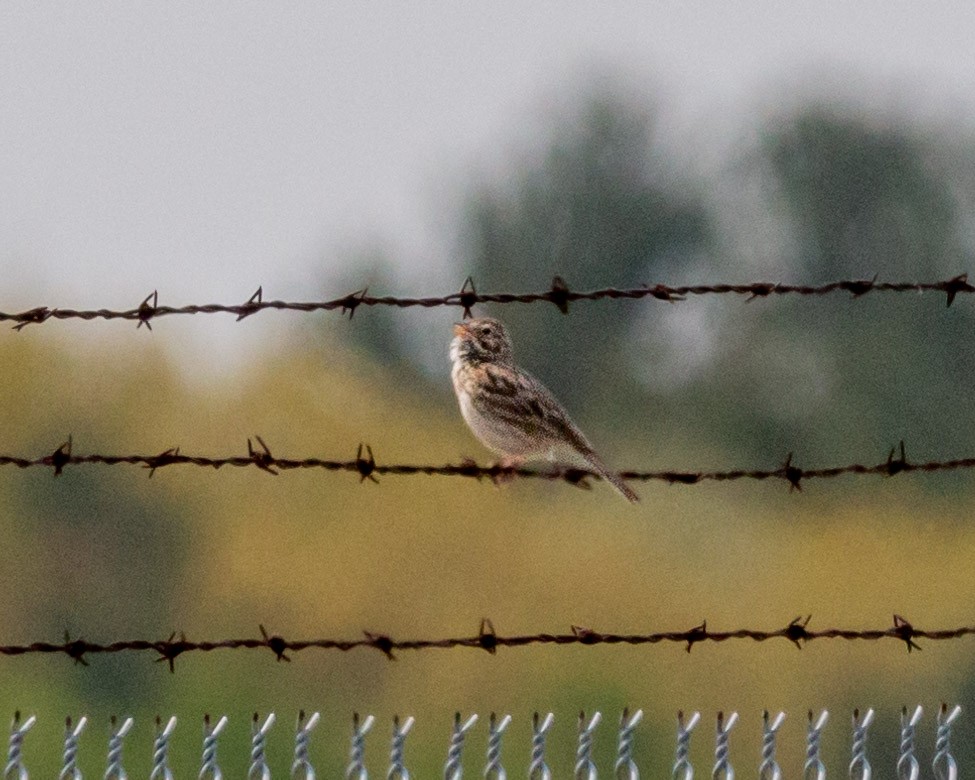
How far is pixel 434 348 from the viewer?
306 feet

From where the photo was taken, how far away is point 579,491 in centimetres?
8694

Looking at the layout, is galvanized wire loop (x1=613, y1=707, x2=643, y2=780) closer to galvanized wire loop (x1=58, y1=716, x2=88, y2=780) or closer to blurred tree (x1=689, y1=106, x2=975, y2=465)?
galvanized wire loop (x1=58, y1=716, x2=88, y2=780)

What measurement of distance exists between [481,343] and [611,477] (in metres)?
1.70

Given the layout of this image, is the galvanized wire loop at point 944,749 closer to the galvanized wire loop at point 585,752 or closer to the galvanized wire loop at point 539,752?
the galvanized wire loop at point 585,752

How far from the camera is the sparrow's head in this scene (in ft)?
45.2

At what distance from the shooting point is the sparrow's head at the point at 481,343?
13.8 metres

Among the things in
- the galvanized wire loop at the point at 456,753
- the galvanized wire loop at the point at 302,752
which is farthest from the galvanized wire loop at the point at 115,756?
the galvanized wire loop at the point at 456,753

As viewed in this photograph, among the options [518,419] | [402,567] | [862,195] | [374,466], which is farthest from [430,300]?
[862,195]

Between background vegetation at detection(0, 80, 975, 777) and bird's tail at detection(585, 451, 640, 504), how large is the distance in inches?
1868

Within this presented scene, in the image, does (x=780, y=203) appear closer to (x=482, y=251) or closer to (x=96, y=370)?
(x=482, y=251)

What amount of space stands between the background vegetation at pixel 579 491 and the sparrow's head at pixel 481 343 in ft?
154

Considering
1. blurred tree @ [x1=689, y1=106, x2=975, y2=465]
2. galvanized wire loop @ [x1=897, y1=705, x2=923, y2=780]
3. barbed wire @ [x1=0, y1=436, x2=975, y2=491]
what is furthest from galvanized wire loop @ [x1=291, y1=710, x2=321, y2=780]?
blurred tree @ [x1=689, y1=106, x2=975, y2=465]

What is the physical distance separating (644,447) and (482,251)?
11532 millimetres

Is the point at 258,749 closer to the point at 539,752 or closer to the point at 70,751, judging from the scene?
the point at 70,751
